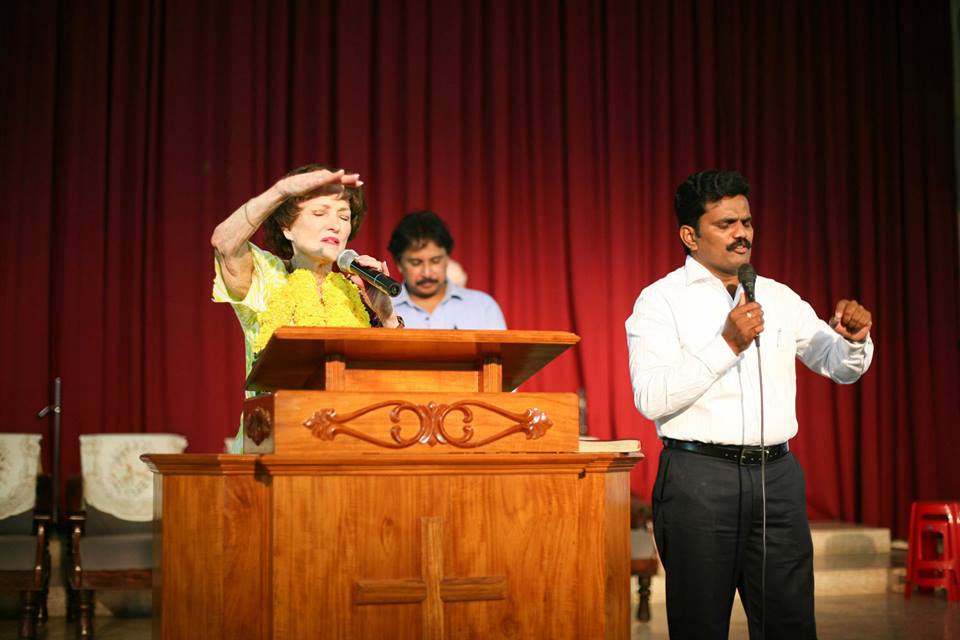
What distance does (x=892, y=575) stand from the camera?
6039 mm

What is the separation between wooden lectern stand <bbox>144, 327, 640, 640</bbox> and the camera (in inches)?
72.4

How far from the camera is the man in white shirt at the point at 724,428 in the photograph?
2.43m

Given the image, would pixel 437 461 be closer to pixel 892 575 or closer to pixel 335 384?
pixel 335 384

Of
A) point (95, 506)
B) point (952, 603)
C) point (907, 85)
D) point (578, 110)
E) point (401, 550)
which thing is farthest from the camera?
point (907, 85)

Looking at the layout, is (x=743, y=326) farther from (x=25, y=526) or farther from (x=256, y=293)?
(x=25, y=526)

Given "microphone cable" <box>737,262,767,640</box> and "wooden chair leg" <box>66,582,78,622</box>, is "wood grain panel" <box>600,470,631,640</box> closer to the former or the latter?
"microphone cable" <box>737,262,767,640</box>

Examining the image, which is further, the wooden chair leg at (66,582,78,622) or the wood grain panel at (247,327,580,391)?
the wooden chair leg at (66,582,78,622)

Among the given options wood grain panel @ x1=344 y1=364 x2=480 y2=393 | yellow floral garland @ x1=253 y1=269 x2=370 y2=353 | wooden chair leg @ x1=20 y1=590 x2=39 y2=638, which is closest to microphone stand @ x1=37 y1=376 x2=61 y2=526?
wooden chair leg @ x1=20 y1=590 x2=39 y2=638

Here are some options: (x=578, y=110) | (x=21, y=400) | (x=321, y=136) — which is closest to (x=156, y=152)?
(x=321, y=136)

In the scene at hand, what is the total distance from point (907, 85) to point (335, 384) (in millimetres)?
6614

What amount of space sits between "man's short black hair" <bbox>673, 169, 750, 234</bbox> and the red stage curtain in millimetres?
3985

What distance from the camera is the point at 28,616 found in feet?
15.4

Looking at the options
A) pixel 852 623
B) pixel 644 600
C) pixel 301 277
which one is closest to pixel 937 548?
pixel 852 623

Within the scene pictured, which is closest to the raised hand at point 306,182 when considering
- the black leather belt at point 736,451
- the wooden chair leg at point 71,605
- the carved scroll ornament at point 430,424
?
the carved scroll ornament at point 430,424
